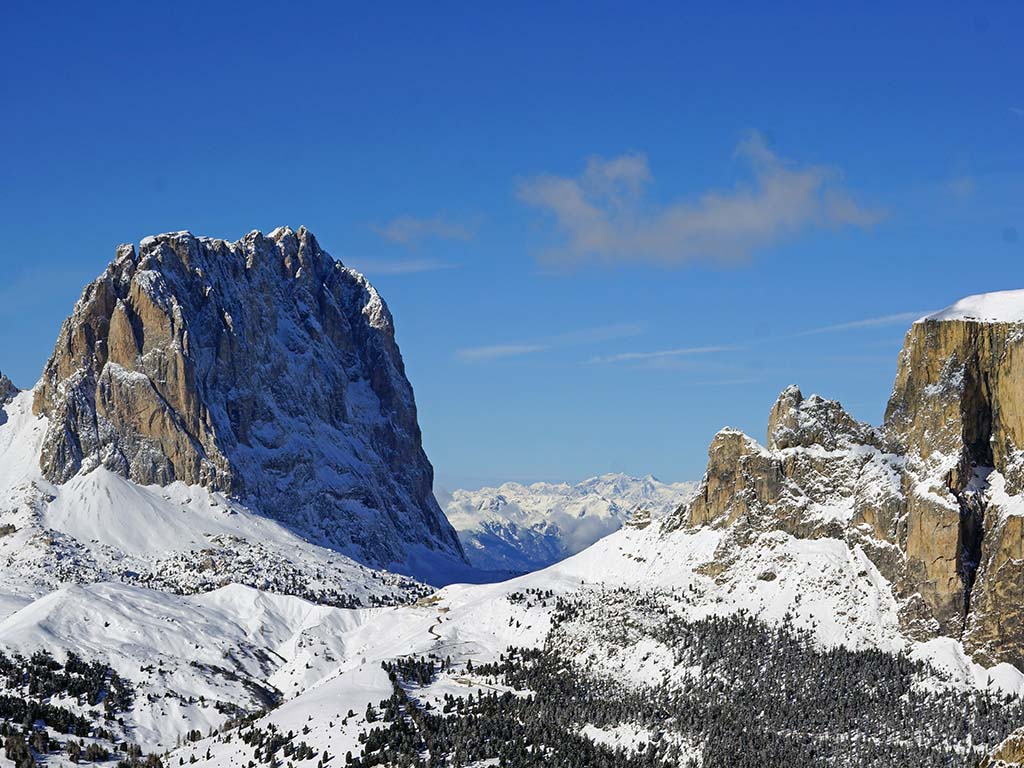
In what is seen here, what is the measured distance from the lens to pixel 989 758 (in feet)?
281
